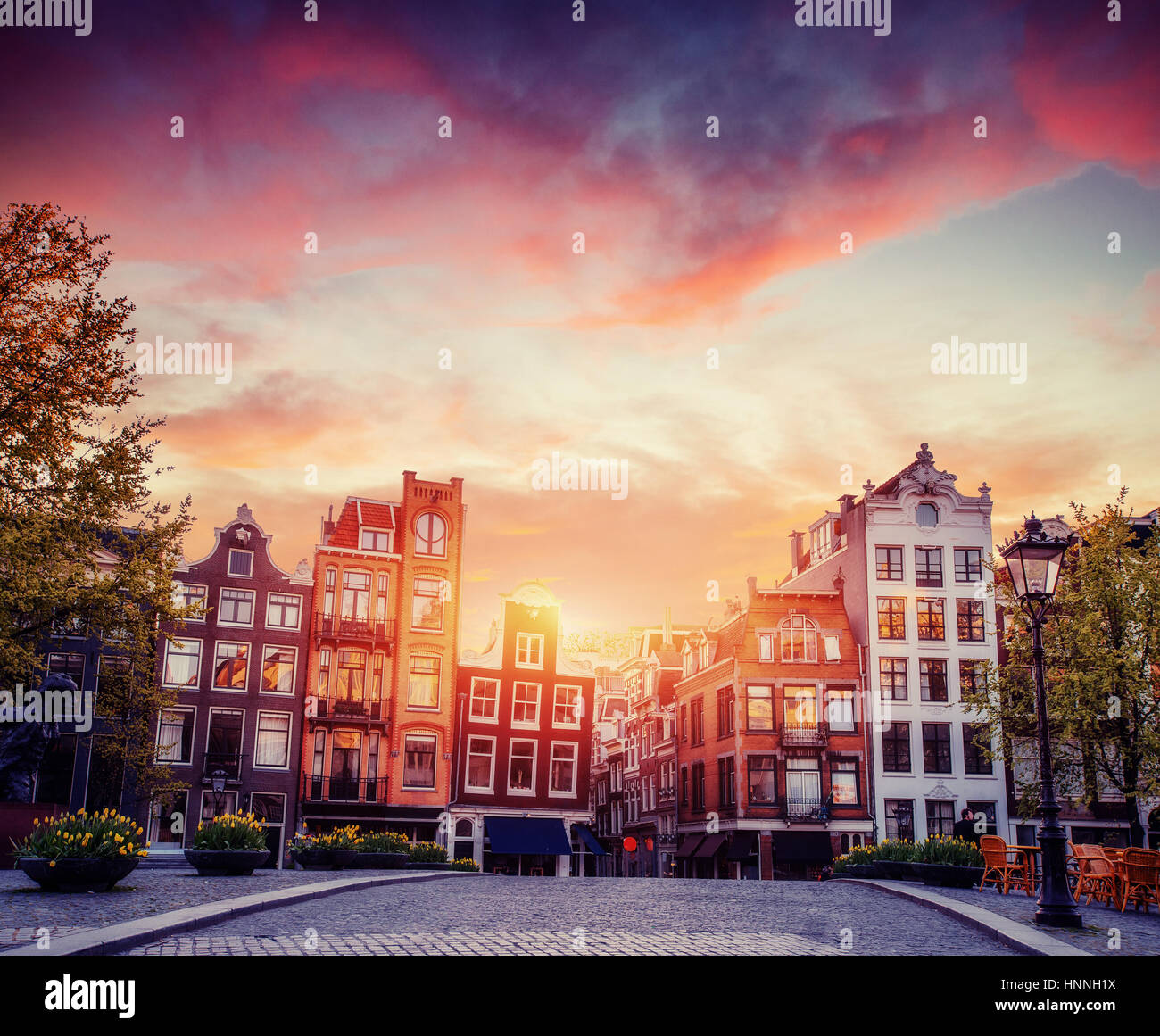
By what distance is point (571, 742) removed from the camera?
5606 cm

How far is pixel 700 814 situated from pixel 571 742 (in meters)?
9.20

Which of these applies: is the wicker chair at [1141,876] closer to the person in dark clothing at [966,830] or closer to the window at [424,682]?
the person in dark clothing at [966,830]

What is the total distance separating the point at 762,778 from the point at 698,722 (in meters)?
8.18

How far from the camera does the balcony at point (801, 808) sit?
173 feet

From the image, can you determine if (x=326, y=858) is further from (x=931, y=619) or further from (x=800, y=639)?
(x=931, y=619)

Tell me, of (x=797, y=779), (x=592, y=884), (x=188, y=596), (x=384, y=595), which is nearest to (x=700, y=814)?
(x=797, y=779)

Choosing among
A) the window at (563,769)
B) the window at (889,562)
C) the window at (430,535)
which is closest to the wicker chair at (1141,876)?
the window at (889,562)

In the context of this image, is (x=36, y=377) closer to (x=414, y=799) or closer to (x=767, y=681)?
(x=414, y=799)

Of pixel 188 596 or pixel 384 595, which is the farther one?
pixel 384 595

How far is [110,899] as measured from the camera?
16.5 metres

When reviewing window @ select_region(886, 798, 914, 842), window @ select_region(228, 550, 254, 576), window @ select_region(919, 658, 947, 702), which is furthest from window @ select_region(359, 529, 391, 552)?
window @ select_region(886, 798, 914, 842)

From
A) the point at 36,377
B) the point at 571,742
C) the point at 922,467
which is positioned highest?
the point at 922,467
